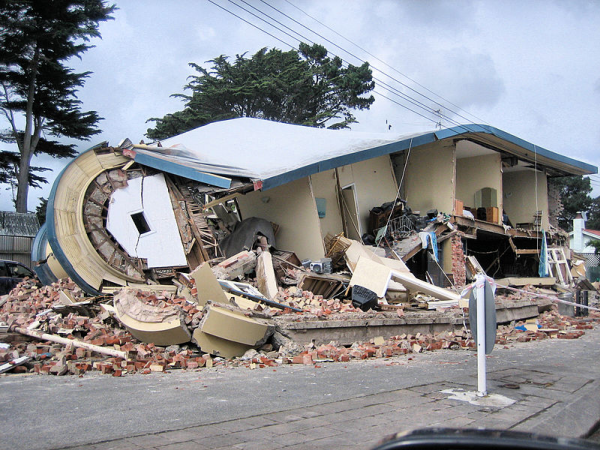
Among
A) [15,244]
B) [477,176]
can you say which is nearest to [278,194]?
[477,176]

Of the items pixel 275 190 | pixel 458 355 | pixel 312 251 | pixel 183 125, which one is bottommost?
pixel 458 355

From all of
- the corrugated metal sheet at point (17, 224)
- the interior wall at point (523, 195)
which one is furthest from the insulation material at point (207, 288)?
the interior wall at point (523, 195)

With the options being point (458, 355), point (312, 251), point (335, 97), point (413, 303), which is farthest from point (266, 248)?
point (335, 97)

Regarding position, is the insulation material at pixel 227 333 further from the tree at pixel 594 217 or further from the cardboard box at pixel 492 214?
the tree at pixel 594 217

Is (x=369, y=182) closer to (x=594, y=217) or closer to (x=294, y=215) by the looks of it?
(x=294, y=215)

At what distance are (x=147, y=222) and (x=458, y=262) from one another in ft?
36.5

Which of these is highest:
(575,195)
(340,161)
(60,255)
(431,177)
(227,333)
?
(575,195)

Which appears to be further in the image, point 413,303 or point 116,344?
point 413,303

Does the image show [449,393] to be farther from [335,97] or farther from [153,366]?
[335,97]

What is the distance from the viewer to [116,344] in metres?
8.42

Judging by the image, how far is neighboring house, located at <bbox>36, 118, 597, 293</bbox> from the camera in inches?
477

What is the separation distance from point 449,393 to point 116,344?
17.1 feet

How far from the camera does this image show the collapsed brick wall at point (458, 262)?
18531 mm

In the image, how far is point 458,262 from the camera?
18625mm
